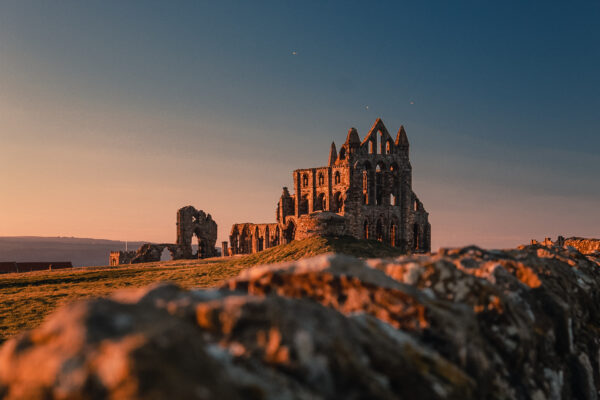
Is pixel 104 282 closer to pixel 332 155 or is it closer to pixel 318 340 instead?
pixel 318 340

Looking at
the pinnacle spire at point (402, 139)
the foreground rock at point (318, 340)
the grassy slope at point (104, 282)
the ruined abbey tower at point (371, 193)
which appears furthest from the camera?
the pinnacle spire at point (402, 139)

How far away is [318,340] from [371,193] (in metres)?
58.3

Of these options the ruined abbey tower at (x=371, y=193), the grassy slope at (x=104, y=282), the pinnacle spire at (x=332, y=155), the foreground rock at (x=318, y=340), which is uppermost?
the pinnacle spire at (x=332, y=155)

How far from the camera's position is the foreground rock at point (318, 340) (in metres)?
1.38

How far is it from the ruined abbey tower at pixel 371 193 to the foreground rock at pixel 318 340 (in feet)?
169

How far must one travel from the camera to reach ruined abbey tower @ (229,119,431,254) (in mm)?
57594

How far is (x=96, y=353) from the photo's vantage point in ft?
4.57

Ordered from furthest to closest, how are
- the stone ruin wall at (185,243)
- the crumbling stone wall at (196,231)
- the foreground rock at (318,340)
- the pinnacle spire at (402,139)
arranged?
the crumbling stone wall at (196,231)
the stone ruin wall at (185,243)
the pinnacle spire at (402,139)
the foreground rock at (318,340)

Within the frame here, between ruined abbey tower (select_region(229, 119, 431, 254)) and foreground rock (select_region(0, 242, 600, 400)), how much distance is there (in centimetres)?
5161

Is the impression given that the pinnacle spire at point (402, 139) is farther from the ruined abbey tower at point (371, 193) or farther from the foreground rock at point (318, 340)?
the foreground rock at point (318, 340)

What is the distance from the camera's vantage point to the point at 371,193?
194 ft

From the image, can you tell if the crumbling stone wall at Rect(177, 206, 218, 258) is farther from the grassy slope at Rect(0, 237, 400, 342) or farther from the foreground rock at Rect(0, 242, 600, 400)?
the foreground rock at Rect(0, 242, 600, 400)

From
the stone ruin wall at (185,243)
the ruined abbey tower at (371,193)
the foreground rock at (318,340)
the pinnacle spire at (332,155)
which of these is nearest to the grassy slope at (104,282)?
the foreground rock at (318,340)

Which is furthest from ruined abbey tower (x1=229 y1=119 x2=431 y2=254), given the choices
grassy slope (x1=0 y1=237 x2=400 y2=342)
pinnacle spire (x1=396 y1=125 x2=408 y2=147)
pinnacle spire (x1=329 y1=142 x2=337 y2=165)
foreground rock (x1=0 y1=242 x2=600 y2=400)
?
foreground rock (x1=0 y1=242 x2=600 y2=400)
